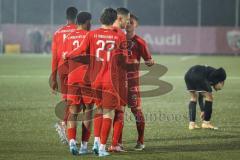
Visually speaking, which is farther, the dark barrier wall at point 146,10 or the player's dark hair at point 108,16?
the dark barrier wall at point 146,10

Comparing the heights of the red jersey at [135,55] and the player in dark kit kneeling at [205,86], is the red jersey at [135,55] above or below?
above

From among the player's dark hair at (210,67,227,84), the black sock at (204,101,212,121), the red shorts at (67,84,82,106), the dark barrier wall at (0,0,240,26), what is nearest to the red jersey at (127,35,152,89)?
the red shorts at (67,84,82,106)

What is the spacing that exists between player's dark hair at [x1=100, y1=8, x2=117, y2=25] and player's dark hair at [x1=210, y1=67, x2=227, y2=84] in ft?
12.3

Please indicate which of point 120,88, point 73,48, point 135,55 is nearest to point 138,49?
point 135,55

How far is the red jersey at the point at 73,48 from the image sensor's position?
11062 millimetres

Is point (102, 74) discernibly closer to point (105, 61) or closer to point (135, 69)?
point (105, 61)

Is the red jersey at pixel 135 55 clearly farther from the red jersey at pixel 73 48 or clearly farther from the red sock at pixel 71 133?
the red sock at pixel 71 133

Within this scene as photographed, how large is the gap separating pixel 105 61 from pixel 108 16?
0.65 metres

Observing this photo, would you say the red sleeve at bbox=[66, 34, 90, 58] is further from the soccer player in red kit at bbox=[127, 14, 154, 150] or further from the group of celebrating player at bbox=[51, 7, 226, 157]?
the soccer player in red kit at bbox=[127, 14, 154, 150]

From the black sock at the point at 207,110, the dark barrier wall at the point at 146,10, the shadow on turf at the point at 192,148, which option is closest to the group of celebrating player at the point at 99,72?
the shadow on turf at the point at 192,148

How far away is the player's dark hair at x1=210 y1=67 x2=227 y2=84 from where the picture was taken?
542 inches

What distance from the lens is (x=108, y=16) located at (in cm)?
1060

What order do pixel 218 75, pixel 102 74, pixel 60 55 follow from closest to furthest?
1. pixel 102 74
2. pixel 60 55
3. pixel 218 75

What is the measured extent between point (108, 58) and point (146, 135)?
287 centimetres
